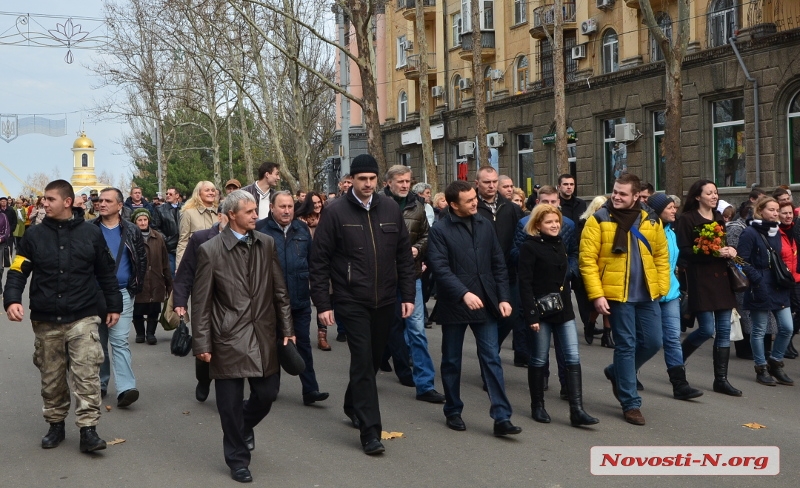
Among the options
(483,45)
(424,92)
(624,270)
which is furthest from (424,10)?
(624,270)

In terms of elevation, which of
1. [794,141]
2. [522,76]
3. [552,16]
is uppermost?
[552,16]

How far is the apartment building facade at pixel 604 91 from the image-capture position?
81.1 ft

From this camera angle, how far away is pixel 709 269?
29.5ft

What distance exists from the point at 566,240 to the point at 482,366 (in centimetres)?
242

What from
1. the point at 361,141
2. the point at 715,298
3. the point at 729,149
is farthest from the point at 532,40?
the point at 715,298

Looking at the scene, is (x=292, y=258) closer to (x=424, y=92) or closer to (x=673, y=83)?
(x=673, y=83)

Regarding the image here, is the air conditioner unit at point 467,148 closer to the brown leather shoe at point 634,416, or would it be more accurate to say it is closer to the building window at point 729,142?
the building window at point 729,142

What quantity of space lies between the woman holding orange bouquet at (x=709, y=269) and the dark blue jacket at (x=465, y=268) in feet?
7.63

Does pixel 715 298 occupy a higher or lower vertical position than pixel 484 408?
higher

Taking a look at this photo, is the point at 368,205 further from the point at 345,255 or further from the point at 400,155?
the point at 400,155

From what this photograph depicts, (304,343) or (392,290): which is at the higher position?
(392,290)

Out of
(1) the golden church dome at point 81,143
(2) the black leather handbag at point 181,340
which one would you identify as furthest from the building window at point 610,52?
(1) the golden church dome at point 81,143

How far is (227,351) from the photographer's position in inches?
248

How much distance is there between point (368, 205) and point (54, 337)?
237 cm
